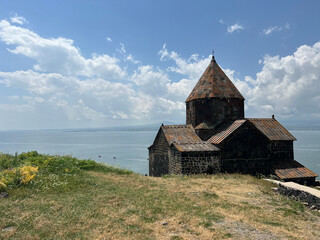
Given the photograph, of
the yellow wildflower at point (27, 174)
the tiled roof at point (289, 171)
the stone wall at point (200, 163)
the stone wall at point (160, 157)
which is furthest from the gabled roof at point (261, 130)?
the yellow wildflower at point (27, 174)

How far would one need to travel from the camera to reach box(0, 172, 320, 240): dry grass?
21.5 feet

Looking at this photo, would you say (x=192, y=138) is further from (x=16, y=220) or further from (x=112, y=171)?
(x=16, y=220)

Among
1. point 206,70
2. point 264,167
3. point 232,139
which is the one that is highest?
point 206,70

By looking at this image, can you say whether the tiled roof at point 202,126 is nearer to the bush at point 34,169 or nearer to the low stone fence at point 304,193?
the bush at point 34,169

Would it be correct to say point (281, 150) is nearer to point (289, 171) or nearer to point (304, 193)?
point (289, 171)

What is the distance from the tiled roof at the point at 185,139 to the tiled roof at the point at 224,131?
681 mm

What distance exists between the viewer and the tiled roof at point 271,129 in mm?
20977

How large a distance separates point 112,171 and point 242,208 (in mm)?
9374

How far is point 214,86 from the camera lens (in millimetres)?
21750

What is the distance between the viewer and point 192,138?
19938 mm

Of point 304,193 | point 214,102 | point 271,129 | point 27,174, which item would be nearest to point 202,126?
point 214,102

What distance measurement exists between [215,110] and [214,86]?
2.24 m

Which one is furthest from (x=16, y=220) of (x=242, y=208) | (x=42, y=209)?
(x=242, y=208)

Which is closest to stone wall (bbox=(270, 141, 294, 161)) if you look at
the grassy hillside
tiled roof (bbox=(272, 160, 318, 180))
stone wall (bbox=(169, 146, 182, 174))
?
tiled roof (bbox=(272, 160, 318, 180))
